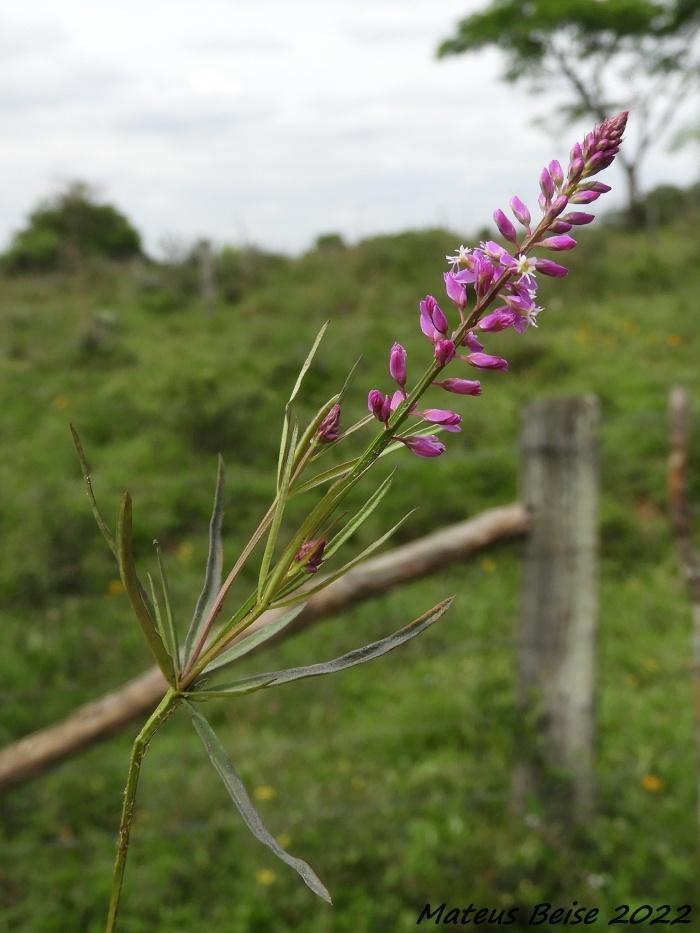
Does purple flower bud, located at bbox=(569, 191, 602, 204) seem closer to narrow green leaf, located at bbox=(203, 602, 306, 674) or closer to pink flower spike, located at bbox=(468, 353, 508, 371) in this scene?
pink flower spike, located at bbox=(468, 353, 508, 371)

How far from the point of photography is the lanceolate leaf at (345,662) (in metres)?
0.42

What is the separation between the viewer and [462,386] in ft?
1.60

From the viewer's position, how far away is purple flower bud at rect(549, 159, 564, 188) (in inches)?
18.9

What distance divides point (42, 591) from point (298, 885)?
257 centimetres

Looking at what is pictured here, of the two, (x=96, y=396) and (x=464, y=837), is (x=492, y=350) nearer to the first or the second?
(x=96, y=396)

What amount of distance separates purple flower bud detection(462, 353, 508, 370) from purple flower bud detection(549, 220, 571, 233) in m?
0.07

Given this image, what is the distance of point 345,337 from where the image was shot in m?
9.61

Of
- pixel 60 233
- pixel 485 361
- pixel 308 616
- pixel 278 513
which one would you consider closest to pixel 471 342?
pixel 485 361

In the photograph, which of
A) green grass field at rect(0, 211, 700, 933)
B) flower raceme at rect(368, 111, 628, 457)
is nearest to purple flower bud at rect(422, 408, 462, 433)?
flower raceme at rect(368, 111, 628, 457)

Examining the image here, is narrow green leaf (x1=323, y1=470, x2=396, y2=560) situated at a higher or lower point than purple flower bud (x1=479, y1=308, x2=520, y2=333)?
lower

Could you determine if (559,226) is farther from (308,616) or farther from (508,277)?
(308,616)

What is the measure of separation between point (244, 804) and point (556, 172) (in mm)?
349

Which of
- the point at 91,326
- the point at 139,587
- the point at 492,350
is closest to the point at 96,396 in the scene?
the point at 91,326

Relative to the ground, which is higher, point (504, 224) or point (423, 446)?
point (504, 224)
